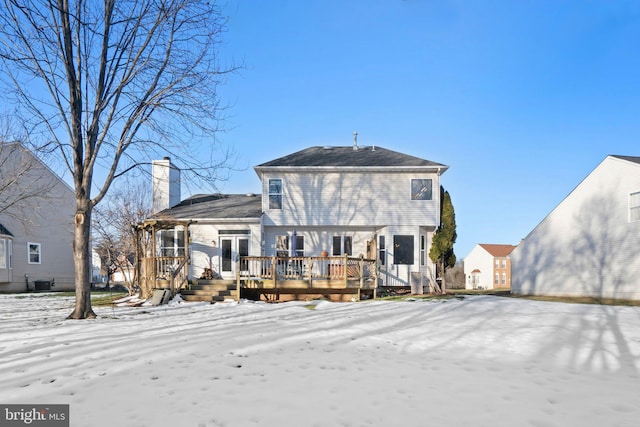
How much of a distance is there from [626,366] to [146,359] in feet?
21.8

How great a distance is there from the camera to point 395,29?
1319cm

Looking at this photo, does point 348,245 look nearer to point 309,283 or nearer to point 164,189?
point 309,283

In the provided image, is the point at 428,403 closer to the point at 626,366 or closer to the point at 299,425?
the point at 299,425

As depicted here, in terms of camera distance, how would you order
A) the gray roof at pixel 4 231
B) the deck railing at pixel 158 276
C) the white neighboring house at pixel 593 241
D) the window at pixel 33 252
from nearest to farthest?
1. the deck railing at pixel 158 276
2. the white neighboring house at pixel 593 241
3. the gray roof at pixel 4 231
4. the window at pixel 33 252

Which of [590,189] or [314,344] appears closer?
[314,344]

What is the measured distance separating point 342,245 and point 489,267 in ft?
156

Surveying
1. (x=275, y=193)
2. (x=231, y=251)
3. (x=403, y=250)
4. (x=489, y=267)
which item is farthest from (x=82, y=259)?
(x=489, y=267)

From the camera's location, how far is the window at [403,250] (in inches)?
729

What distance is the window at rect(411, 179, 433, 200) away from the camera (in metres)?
18.8

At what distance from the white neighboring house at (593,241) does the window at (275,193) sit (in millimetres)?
13414

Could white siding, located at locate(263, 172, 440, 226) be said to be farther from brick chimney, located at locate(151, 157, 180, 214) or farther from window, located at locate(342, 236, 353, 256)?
brick chimney, located at locate(151, 157, 180, 214)

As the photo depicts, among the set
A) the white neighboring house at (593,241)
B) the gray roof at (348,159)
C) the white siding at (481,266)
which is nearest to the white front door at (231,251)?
the gray roof at (348,159)

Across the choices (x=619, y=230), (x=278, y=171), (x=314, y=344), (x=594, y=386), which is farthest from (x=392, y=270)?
(x=594, y=386)

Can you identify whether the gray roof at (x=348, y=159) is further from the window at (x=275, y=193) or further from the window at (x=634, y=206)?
the window at (x=634, y=206)
